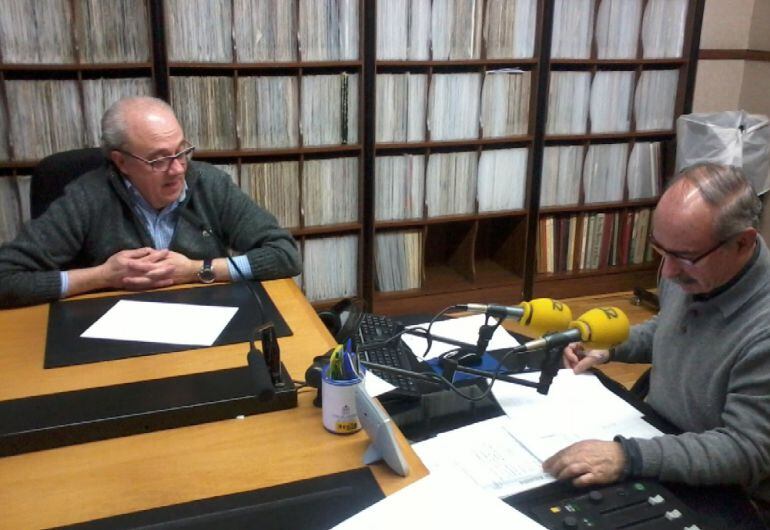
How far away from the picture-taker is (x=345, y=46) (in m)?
2.89

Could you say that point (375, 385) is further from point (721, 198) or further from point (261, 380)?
point (721, 198)

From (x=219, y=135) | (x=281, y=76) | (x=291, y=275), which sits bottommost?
(x=291, y=275)

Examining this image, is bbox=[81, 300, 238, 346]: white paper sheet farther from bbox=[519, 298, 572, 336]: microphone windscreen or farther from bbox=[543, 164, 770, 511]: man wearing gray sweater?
bbox=[543, 164, 770, 511]: man wearing gray sweater

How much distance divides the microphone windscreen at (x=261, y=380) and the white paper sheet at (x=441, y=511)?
0.28m

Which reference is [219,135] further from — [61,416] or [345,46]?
[61,416]

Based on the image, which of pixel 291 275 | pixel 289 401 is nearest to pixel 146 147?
pixel 291 275

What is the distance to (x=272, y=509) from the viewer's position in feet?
3.15

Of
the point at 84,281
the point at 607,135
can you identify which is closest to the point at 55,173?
the point at 84,281

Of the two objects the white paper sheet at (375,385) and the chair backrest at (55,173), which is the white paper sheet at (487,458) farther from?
the chair backrest at (55,173)

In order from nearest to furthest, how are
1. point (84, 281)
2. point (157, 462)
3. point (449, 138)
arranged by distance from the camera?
point (157, 462), point (84, 281), point (449, 138)

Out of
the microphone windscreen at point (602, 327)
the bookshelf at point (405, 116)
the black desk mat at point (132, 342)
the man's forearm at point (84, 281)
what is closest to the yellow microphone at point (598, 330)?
the microphone windscreen at point (602, 327)

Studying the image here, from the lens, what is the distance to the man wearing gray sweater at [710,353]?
1.10 meters

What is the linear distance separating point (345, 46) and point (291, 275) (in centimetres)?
133

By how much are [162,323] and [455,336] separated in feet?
2.15
